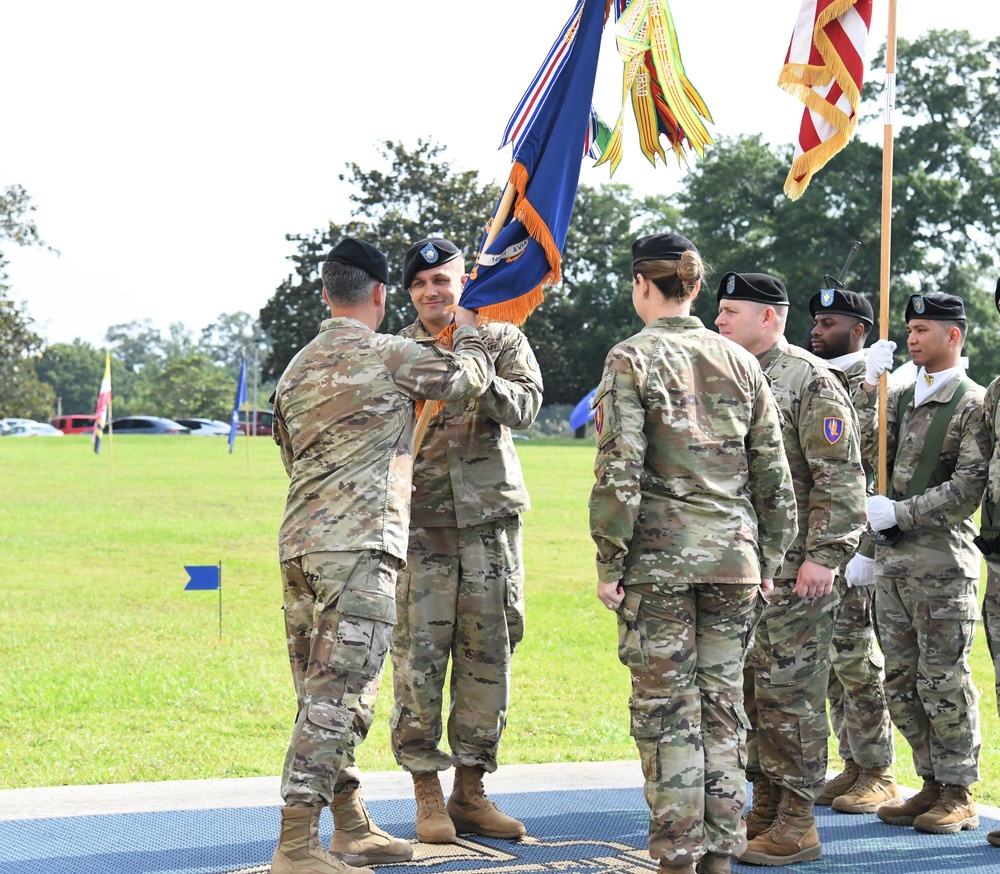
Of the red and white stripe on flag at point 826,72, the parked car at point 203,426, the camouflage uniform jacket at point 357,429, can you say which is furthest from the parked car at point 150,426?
the camouflage uniform jacket at point 357,429

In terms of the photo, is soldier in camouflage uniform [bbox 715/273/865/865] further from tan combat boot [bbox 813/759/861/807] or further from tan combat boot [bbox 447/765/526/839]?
tan combat boot [bbox 447/765/526/839]

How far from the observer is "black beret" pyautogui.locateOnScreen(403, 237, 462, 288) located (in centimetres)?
531

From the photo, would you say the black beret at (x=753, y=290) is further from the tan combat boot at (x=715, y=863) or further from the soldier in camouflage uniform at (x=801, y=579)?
the tan combat boot at (x=715, y=863)

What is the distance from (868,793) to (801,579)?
149cm

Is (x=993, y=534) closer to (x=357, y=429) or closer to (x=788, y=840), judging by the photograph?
(x=788, y=840)

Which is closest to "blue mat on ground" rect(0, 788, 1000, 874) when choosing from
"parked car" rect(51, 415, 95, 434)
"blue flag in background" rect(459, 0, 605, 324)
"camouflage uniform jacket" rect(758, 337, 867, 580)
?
"camouflage uniform jacket" rect(758, 337, 867, 580)

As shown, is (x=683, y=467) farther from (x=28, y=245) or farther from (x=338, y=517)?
(x=28, y=245)

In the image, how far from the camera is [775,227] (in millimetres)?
55125

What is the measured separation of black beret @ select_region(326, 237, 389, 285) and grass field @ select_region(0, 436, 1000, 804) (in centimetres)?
312

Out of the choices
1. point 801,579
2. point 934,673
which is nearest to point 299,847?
point 801,579

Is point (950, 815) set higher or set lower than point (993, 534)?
lower

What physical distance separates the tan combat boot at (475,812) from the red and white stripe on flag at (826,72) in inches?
125

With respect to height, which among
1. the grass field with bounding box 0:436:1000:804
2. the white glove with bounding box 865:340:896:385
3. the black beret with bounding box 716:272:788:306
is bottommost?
the grass field with bounding box 0:436:1000:804

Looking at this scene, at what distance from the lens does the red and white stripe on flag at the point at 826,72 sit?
236 inches
